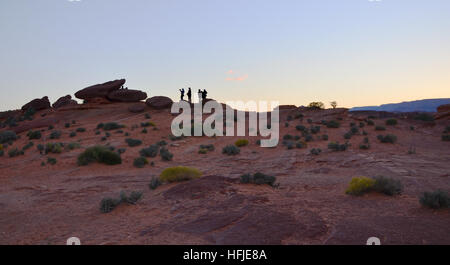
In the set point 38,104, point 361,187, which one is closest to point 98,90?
point 38,104

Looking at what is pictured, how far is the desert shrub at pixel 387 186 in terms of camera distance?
7721 millimetres

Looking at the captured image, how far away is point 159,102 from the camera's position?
3981 centimetres

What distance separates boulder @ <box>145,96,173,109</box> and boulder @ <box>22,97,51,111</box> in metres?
17.8

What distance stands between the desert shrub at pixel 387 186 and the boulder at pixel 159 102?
34.1 meters

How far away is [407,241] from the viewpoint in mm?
4863

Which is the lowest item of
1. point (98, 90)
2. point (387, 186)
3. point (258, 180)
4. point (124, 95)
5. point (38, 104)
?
point (258, 180)

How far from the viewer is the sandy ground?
5.47m

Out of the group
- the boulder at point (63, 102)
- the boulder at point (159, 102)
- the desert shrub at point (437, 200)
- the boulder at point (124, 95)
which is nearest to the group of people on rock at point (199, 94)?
the boulder at point (159, 102)

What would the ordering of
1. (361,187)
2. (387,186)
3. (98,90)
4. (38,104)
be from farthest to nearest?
(38,104) < (98,90) < (361,187) < (387,186)

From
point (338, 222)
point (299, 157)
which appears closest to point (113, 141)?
point (299, 157)

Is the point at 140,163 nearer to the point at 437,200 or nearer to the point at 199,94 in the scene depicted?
the point at 437,200

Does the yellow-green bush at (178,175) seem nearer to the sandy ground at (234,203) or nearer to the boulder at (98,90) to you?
the sandy ground at (234,203)

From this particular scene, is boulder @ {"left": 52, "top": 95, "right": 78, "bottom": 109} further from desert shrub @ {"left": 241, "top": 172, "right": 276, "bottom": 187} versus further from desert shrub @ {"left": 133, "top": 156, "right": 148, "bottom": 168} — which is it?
desert shrub @ {"left": 241, "top": 172, "right": 276, "bottom": 187}

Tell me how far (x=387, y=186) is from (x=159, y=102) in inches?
1373
